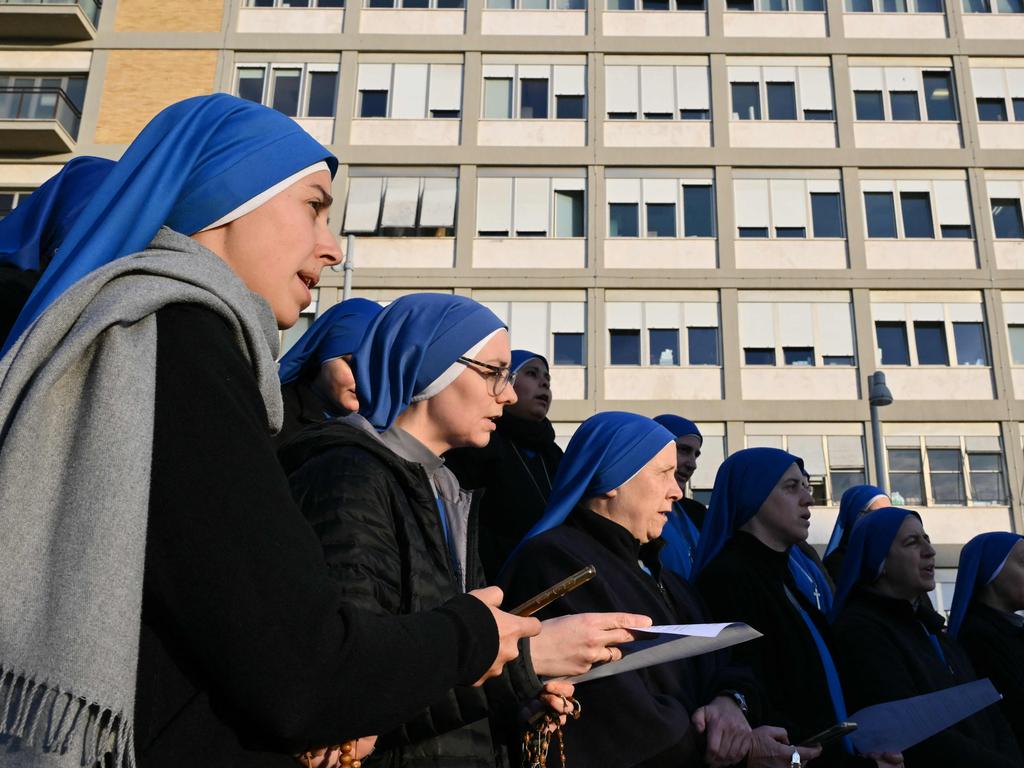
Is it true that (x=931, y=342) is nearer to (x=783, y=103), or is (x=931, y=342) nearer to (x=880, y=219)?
(x=880, y=219)

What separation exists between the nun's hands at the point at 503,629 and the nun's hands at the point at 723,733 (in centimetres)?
179

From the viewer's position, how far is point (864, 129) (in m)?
24.6

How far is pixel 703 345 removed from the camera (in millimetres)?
23219

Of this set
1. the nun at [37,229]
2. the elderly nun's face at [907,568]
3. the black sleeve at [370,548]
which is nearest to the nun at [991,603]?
the elderly nun's face at [907,568]

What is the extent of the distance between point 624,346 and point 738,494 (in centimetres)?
1883

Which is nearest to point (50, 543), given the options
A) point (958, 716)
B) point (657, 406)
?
point (958, 716)

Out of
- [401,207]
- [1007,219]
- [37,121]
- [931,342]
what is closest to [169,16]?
[37,121]

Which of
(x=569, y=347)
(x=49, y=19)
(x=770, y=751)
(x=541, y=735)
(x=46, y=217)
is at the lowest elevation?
(x=770, y=751)

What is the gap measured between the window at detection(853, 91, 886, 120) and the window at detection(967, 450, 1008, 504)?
8.47m

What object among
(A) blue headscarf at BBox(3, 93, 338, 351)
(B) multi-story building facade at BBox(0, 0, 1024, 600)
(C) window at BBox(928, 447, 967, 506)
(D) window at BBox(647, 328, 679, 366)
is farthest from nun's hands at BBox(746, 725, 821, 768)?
(C) window at BBox(928, 447, 967, 506)

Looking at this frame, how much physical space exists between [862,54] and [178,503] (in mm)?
26750

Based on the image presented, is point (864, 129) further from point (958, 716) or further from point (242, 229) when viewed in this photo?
point (242, 229)

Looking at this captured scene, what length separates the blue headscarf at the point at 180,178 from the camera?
1.49 m

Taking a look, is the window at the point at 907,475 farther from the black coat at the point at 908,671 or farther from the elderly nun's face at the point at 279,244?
the elderly nun's face at the point at 279,244
